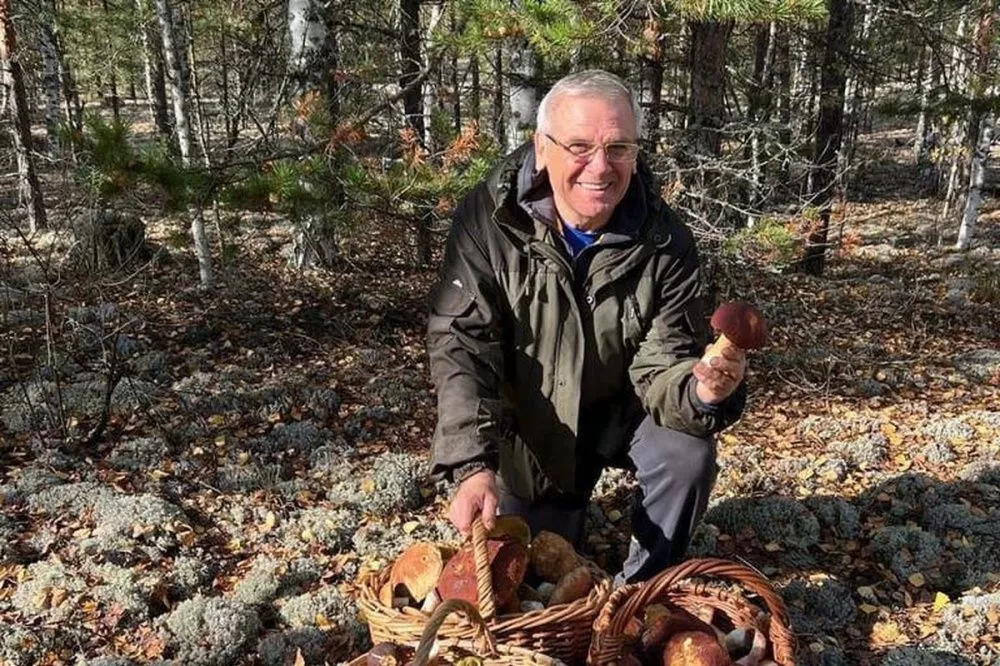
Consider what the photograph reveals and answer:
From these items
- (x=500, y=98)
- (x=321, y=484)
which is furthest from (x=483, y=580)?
(x=500, y=98)

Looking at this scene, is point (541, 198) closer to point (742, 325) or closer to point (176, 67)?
point (742, 325)

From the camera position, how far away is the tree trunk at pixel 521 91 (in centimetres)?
516

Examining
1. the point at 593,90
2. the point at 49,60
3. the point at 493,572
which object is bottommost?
the point at 493,572

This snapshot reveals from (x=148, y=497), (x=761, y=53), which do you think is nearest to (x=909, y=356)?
(x=148, y=497)

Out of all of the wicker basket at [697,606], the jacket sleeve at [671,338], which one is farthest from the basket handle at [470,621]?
the jacket sleeve at [671,338]

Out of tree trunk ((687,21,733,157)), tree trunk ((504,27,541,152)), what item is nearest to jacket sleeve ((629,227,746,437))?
tree trunk ((504,27,541,152))

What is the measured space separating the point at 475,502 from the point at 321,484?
94.5 inches

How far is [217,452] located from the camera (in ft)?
15.7

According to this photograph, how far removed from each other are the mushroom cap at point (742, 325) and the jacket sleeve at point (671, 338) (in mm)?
709

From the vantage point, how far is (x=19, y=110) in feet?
34.1

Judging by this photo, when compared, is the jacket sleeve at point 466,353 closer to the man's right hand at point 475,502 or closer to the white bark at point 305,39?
the man's right hand at point 475,502

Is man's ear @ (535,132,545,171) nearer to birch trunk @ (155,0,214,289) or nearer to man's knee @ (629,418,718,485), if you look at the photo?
man's knee @ (629,418,718,485)

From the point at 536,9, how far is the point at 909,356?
562 cm

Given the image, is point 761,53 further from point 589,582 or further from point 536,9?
point 589,582
